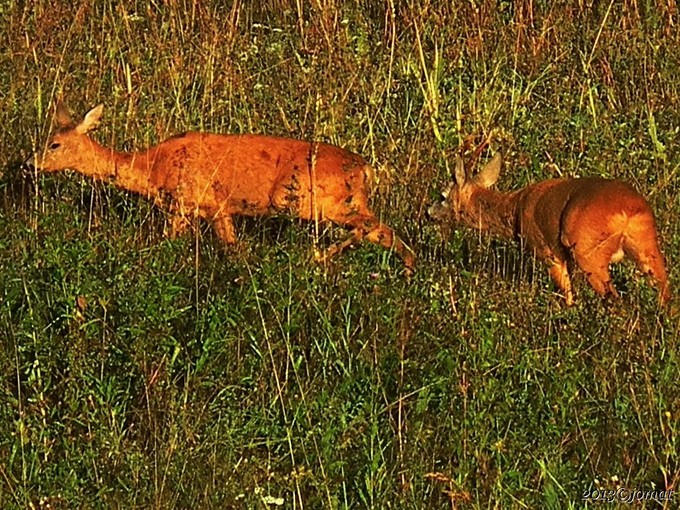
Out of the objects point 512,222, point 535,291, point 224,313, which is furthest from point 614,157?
point 224,313

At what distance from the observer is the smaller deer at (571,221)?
621 cm

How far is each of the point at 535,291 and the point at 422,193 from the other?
5.22 ft

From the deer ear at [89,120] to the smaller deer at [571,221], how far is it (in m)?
1.76

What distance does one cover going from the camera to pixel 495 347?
466 cm

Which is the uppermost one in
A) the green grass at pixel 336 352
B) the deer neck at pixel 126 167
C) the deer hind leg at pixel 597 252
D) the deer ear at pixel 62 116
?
the green grass at pixel 336 352

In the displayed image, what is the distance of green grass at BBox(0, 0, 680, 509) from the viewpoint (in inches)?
160

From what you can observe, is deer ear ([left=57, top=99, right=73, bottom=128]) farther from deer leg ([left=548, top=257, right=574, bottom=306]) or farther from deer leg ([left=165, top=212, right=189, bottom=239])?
deer leg ([left=548, top=257, right=574, bottom=306])

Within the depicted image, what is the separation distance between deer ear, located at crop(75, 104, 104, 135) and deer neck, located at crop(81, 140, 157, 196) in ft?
0.32

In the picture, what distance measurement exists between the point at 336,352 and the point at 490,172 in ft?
8.83

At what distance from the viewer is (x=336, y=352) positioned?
15.5 ft

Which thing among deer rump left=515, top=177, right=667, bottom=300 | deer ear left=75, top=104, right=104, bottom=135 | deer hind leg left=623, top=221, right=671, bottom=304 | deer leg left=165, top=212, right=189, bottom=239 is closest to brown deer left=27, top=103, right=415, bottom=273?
deer ear left=75, top=104, right=104, bottom=135

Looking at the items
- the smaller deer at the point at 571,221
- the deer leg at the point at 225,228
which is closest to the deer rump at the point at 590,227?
the smaller deer at the point at 571,221

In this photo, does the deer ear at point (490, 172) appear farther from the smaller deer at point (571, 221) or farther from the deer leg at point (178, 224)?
the deer leg at point (178, 224)

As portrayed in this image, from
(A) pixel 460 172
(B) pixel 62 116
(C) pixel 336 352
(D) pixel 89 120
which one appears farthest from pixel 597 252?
(B) pixel 62 116
